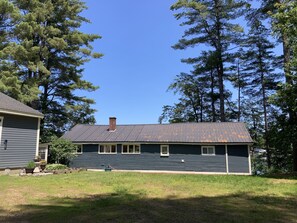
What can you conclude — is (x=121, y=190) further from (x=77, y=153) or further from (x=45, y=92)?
(x=45, y=92)

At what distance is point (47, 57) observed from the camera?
24625 millimetres

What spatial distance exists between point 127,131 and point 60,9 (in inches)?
544

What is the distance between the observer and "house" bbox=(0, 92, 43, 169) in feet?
50.0

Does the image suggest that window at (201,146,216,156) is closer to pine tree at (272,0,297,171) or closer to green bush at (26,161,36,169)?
pine tree at (272,0,297,171)

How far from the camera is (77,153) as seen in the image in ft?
73.5

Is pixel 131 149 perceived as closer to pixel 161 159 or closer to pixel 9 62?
pixel 161 159

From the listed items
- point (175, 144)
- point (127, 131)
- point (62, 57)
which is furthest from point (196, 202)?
point (62, 57)

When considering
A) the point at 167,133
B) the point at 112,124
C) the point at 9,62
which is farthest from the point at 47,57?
the point at 167,133

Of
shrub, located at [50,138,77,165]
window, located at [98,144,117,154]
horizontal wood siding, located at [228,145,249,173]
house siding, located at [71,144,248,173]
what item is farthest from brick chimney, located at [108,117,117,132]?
horizontal wood siding, located at [228,145,249,173]

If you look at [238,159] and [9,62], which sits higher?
[9,62]

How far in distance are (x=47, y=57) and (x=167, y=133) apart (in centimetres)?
1336

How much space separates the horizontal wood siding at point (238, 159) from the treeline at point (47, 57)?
14.6m

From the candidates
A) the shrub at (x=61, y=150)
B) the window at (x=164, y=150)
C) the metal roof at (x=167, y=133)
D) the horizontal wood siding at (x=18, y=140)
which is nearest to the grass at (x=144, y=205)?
the horizontal wood siding at (x=18, y=140)

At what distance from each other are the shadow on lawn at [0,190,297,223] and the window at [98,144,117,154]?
43.6ft
